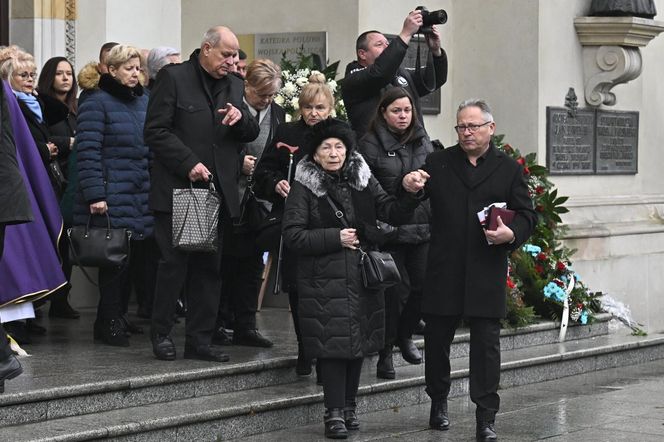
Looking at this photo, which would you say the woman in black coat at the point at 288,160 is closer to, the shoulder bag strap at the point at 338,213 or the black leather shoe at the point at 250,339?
the black leather shoe at the point at 250,339

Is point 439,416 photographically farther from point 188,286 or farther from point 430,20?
point 430,20

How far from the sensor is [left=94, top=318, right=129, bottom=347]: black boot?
9.18m

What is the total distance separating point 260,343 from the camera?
9.32 m

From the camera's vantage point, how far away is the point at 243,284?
9500mm

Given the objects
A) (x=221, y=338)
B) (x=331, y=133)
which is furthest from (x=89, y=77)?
(x=331, y=133)

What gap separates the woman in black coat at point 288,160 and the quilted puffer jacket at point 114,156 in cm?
85

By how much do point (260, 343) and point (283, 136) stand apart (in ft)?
4.65

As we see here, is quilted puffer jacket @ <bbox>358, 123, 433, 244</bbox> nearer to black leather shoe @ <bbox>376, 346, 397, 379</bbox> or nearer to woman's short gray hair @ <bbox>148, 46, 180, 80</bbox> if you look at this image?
black leather shoe @ <bbox>376, 346, 397, 379</bbox>

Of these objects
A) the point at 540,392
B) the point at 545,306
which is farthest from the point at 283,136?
the point at 545,306

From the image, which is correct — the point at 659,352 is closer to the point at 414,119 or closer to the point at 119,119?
the point at 414,119

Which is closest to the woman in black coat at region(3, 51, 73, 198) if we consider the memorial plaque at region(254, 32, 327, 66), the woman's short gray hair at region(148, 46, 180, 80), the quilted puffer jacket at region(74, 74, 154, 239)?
the quilted puffer jacket at region(74, 74, 154, 239)

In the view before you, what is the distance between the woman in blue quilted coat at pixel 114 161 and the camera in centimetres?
905

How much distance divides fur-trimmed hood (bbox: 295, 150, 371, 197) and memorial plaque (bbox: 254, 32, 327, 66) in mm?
5045

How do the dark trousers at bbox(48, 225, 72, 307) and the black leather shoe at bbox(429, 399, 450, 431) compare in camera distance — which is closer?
the black leather shoe at bbox(429, 399, 450, 431)
